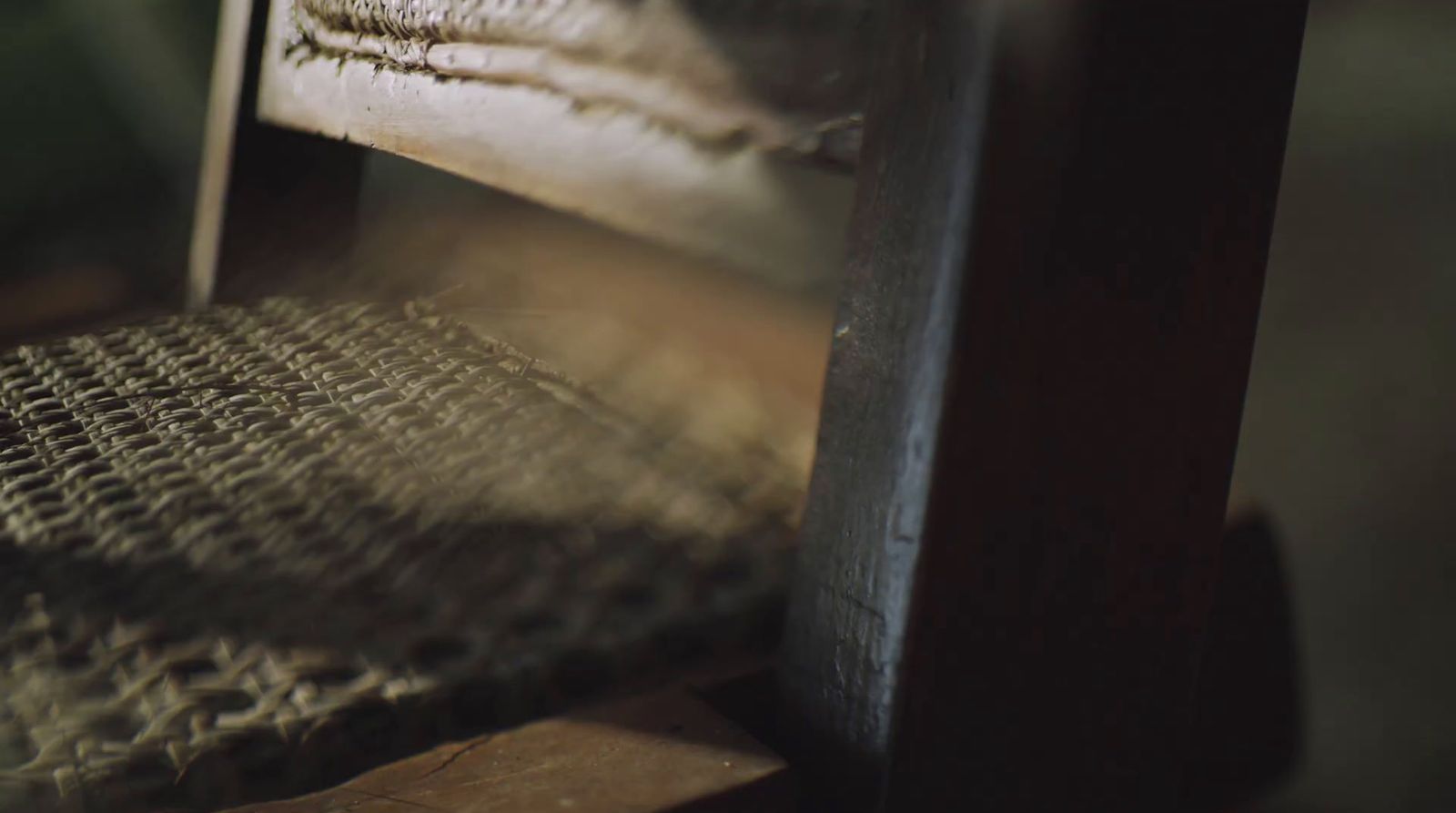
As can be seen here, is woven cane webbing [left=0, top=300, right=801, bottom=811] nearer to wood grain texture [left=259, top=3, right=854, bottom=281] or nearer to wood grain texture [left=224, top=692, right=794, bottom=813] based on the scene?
wood grain texture [left=224, top=692, right=794, bottom=813]

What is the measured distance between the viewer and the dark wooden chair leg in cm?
137

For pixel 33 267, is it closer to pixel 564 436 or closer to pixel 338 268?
pixel 338 268

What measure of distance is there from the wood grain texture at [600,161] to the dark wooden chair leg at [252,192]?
0.72 ft

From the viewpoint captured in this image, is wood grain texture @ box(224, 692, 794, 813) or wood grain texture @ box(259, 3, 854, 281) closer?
wood grain texture @ box(224, 692, 794, 813)

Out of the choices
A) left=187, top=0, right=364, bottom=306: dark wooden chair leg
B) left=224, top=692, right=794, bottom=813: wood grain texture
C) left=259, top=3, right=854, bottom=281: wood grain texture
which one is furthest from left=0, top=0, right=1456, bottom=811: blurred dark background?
left=187, top=0, right=364, bottom=306: dark wooden chair leg

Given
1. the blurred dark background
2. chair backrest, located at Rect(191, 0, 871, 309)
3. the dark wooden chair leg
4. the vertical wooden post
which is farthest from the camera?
the dark wooden chair leg

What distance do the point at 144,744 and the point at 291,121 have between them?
101 cm

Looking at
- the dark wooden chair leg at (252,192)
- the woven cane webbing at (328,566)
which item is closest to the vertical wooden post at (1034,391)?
the woven cane webbing at (328,566)

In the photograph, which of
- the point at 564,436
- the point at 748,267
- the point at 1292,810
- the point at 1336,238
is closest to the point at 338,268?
the point at 564,436

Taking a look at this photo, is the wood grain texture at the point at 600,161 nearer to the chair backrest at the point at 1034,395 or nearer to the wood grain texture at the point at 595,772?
the chair backrest at the point at 1034,395

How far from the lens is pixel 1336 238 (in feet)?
3.87

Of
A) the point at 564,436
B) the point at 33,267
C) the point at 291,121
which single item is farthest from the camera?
Result: the point at 33,267

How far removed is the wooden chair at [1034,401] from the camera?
→ 440 millimetres

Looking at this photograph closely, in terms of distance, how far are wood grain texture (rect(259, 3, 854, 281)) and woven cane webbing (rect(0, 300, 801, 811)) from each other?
175 mm
